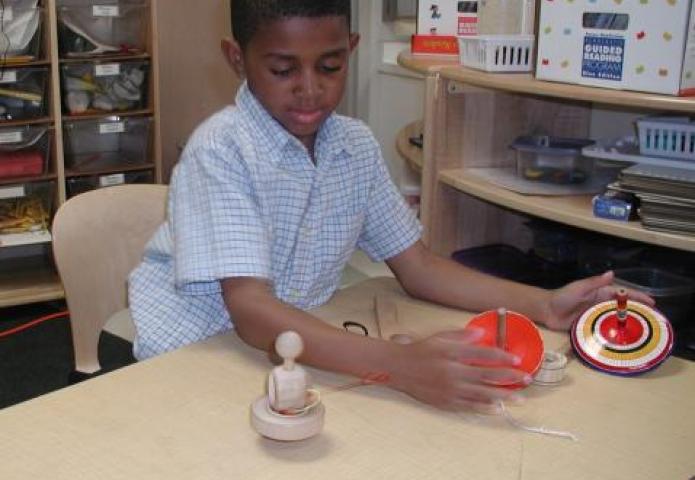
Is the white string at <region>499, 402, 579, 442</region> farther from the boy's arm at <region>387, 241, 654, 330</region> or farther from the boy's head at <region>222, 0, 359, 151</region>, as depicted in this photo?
the boy's head at <region>222, 0, 359, 151</region>

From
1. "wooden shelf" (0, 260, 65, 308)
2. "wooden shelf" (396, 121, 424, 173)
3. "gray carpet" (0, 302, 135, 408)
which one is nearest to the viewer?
"wooden shelf" (396, 121, 424, 173)

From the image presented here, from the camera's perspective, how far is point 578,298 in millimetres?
1118

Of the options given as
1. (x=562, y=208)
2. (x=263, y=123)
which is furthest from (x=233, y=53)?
(x=562, y=208)

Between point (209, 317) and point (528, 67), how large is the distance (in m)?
0.84

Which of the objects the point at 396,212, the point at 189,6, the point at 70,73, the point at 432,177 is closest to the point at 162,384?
the point at 396,212

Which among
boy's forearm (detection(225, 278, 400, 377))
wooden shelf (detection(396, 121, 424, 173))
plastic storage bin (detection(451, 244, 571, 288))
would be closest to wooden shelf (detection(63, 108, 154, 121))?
wooden shelf (detection(396, 121, 424, 173))

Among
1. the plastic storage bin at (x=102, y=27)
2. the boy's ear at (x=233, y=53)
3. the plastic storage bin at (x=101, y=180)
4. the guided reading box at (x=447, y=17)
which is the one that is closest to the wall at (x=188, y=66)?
the plastic storage bin at (x=101, y=180)

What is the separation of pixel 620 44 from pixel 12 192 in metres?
2.01

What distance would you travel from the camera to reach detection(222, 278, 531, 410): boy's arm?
876 mm

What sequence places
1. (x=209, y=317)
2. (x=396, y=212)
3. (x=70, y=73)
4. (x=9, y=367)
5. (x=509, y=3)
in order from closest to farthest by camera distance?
(x=209, y=317) < (x=396, y=212) < (x=509, y=3) < (x=9, y=367) < (x=70, y=73)

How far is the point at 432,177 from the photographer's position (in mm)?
1718

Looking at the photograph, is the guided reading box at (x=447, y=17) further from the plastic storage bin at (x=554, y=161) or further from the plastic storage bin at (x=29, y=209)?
the plastic storage bin at (x=29, y=209)

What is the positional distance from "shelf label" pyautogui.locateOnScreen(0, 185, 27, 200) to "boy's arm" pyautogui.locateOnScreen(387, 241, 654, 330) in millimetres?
1760

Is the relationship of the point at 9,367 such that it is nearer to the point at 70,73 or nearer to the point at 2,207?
the point at 2,207
